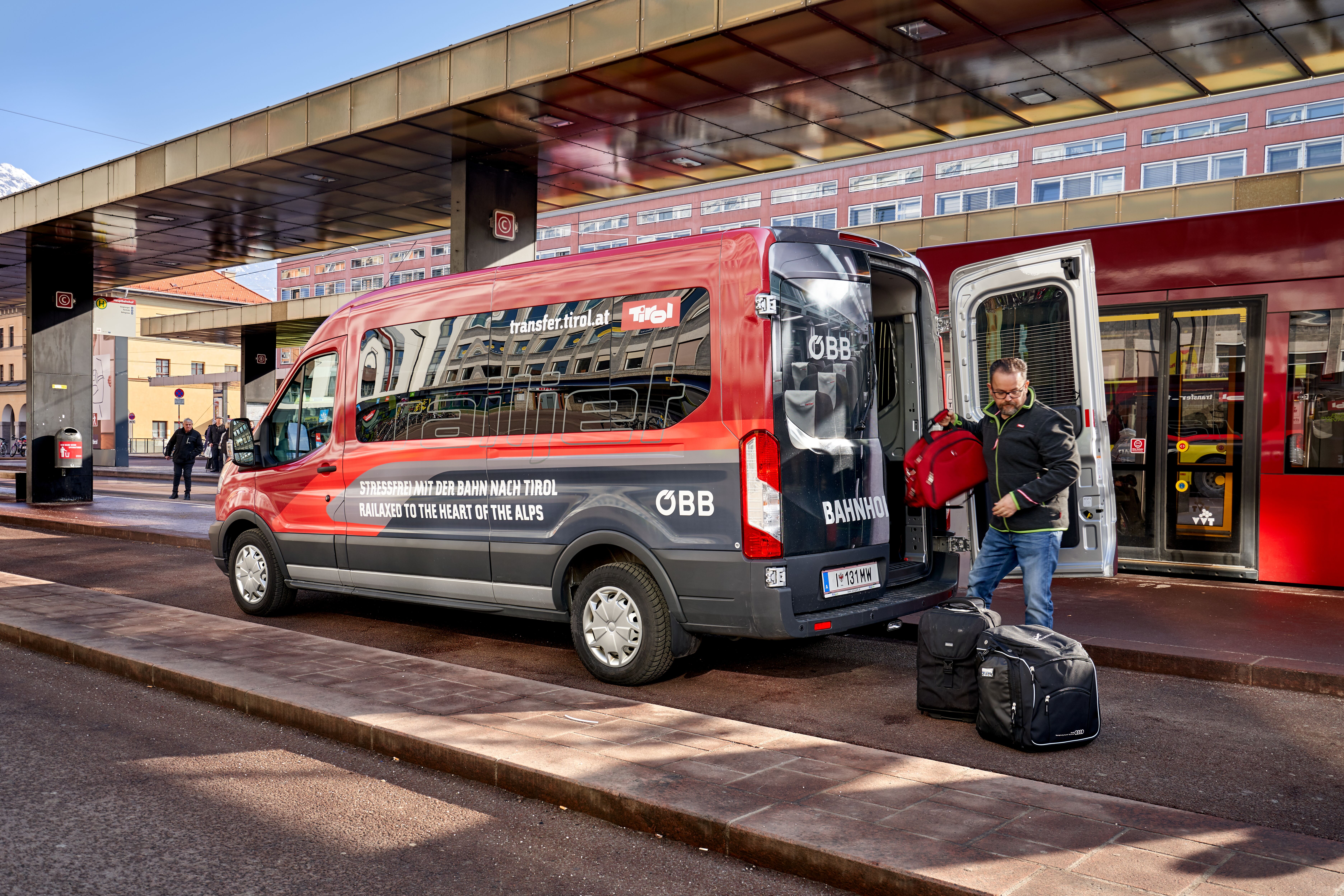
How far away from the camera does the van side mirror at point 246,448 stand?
8.33m

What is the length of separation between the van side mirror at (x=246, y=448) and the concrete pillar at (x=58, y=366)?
13.5 meters

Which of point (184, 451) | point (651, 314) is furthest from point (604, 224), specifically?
point (651, 314)

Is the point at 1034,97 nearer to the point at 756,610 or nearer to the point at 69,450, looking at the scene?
the point at 756,610

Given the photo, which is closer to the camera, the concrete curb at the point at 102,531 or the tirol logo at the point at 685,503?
the tirol logo at the point at 685,503

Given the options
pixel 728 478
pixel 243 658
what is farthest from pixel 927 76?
pixel 243 658

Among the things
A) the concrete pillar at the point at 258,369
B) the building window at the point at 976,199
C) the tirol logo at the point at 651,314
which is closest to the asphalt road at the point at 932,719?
the tirol logo at the point at 651,314

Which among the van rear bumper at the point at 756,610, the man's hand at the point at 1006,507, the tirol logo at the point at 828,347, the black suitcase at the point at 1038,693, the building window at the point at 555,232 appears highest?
the building window at the point at 555,232

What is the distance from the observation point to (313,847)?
3.78 meters

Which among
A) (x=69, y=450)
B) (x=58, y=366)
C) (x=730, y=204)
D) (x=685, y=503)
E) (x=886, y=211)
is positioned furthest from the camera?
(x=730, y=204)

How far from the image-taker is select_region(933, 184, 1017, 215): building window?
52500 mm

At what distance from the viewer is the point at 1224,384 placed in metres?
9.28

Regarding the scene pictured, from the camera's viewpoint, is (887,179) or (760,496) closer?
(760,496)

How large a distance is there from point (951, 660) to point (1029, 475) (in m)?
1.30

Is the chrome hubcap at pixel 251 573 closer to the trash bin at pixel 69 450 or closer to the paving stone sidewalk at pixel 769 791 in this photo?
the paving stone sidewalk at pixel 769 791
